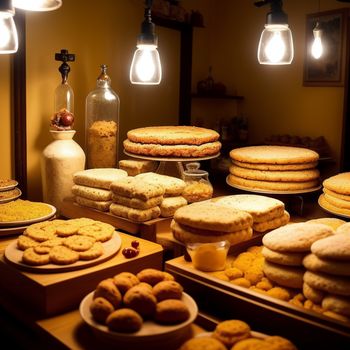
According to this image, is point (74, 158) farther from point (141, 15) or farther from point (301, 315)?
point (301, 315)

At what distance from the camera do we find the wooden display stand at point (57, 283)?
1624 mm

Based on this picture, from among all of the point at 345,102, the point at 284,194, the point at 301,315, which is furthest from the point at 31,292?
the point at 345,102

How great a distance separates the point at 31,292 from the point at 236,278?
28.4 inches

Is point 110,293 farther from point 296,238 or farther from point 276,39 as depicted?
point 276,39

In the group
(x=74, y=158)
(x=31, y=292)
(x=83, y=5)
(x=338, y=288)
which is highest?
(x=83, y=5)

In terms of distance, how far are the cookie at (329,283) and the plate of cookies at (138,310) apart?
372mm

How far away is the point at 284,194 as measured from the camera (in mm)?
2635

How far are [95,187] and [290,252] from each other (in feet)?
3.84

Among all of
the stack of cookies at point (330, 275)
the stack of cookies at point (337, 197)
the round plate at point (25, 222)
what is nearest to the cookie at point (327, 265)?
the stack of cookies at point (330, 275)

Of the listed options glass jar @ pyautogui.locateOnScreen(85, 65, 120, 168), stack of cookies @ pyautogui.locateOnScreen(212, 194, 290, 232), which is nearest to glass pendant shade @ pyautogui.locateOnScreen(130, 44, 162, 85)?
glass jar @ pyautogui.locateOnScreen(85, 65, 120, 168)

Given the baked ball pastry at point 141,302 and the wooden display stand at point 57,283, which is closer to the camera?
the baked ball pastry at point 141,302

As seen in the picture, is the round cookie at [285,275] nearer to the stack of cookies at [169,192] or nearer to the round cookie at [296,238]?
the round cookie at [296,238]

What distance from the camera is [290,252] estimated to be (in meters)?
1.60

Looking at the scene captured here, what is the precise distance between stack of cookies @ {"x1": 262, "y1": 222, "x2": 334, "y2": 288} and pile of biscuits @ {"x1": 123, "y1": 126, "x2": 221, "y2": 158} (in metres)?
0.99
